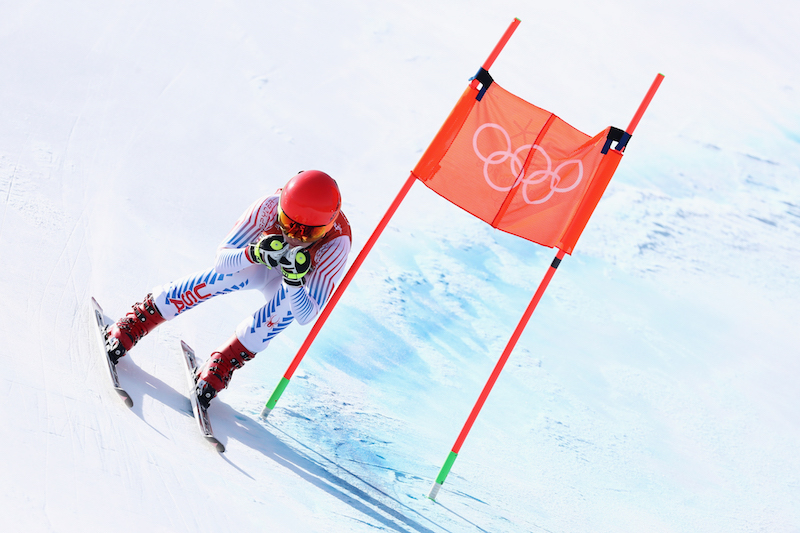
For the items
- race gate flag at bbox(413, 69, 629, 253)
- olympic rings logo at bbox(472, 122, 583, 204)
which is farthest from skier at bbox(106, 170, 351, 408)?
olympic rings logo at bbox(472, 122, 583, 204)

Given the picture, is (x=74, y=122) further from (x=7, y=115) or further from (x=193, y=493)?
(x=193, y=493)

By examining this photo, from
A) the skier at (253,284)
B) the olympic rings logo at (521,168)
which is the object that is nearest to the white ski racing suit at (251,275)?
the skier at (253,284)

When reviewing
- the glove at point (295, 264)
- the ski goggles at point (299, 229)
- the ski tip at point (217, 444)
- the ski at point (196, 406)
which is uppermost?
the ski goggles at point (299, 229)

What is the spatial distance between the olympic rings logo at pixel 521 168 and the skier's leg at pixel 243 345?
143 centimetres

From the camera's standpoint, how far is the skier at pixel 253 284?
3.93 m

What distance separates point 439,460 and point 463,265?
96.4 inches

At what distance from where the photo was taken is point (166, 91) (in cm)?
739

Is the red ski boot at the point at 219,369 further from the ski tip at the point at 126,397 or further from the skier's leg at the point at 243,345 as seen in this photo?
the ski tip at the point at 126,397

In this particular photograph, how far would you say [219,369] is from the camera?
4047mm

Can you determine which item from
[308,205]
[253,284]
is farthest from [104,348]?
[308,205]

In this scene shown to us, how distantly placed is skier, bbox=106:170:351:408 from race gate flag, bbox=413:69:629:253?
831mm

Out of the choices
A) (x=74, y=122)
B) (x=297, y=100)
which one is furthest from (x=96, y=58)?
(x=297, y=100)

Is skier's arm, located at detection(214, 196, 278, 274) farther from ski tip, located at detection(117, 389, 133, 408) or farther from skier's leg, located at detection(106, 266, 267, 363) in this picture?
ski tip, located at detection(117, 389, 133, 408)

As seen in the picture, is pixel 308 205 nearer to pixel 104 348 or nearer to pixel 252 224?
pixel 252 224
